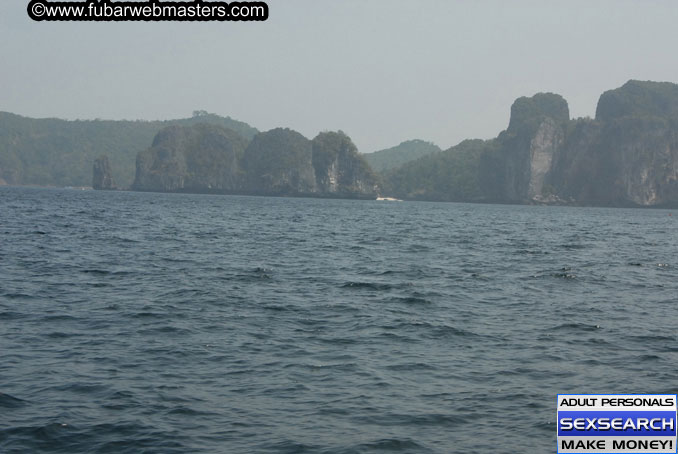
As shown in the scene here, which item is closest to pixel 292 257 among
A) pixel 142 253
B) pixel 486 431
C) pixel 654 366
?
pixel 142 253

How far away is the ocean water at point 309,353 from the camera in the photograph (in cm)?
1151

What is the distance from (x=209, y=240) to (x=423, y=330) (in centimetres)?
3056

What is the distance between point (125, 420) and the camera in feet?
38.4

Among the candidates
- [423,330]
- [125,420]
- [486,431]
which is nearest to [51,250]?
[423,330]

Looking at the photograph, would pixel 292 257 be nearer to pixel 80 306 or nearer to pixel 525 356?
pixel 80 306

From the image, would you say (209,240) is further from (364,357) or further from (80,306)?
(364,357)

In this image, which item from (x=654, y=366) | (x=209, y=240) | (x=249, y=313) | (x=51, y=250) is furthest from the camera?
(x=209, y=240)

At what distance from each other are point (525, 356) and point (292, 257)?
2254 centimetres

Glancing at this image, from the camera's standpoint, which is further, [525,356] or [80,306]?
[80,306]

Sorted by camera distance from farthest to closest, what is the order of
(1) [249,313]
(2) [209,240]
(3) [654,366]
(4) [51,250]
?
1. (2) [209,240]
2. (4) [51,250]
3. (1) [249,313]
4. (3) [654,366]

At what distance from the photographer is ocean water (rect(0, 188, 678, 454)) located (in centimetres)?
1151

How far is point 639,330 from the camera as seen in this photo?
19.7 m

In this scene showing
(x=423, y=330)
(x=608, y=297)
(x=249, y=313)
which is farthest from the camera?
(x=608, y=297)

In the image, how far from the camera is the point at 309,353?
1638cm
